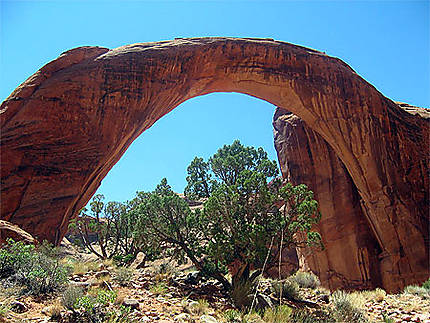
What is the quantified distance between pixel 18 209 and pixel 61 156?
6.71ft

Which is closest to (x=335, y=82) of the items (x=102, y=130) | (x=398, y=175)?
(x=398, y=175)

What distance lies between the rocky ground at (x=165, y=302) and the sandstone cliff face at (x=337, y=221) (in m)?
4.80

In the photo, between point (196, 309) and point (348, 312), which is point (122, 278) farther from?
point (348, 312)

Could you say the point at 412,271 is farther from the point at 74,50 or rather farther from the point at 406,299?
the point at 74,50

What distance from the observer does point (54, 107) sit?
398 inches

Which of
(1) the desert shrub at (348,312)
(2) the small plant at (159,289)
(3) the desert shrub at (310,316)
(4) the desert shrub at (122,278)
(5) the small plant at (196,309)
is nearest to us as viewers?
(3) the desert shrub at (310,316)

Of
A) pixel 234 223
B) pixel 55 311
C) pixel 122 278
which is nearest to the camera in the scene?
pixel 55 311

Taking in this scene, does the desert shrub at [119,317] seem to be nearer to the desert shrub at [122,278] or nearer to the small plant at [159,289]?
the small plant at [159,289]

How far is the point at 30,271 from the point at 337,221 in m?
13.7

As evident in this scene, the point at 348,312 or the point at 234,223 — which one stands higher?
the point at 234,223

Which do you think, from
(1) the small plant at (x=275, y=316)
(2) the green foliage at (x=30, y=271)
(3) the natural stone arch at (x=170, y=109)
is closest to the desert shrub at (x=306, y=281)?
(3) the natural stone arch at (x=170, y=109)

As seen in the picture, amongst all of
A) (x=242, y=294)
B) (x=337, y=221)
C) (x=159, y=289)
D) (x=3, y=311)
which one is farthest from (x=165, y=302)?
(x=337, y=221)

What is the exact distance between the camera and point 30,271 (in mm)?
5270

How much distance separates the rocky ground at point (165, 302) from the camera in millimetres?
4359
